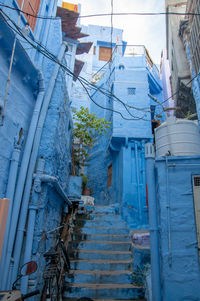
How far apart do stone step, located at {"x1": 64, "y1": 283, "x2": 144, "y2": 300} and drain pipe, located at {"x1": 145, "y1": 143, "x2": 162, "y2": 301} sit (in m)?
1.52

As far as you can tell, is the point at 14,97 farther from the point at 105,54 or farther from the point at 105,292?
the point at 105,54

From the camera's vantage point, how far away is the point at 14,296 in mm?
2938

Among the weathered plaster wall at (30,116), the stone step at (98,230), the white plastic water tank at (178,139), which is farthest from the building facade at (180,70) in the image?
the stone step at (98,230)

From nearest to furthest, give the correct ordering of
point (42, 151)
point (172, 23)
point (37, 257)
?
point (37, 257), point (42, 151), point (172, 23)

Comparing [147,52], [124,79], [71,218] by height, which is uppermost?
[147,52]

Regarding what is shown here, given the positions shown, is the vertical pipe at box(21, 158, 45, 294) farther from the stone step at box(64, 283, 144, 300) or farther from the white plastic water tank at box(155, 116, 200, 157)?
the white plastic water tank at box(155, 116, 200, 157)

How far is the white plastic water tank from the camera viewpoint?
583cm

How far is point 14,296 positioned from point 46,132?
4.43m

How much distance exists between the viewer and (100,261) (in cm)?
731

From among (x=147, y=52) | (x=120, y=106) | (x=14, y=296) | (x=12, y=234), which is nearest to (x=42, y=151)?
(x=12, y=234)

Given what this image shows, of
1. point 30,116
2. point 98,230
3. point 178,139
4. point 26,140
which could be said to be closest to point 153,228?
point 178,139

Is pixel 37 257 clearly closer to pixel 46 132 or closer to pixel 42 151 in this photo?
pixel 42 151

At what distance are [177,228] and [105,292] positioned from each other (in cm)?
301

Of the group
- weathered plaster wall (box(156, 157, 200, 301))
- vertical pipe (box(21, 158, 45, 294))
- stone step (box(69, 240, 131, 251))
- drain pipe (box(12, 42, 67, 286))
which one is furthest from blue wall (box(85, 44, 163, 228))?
vertical pipe (box(21, 158, 45, 294))
